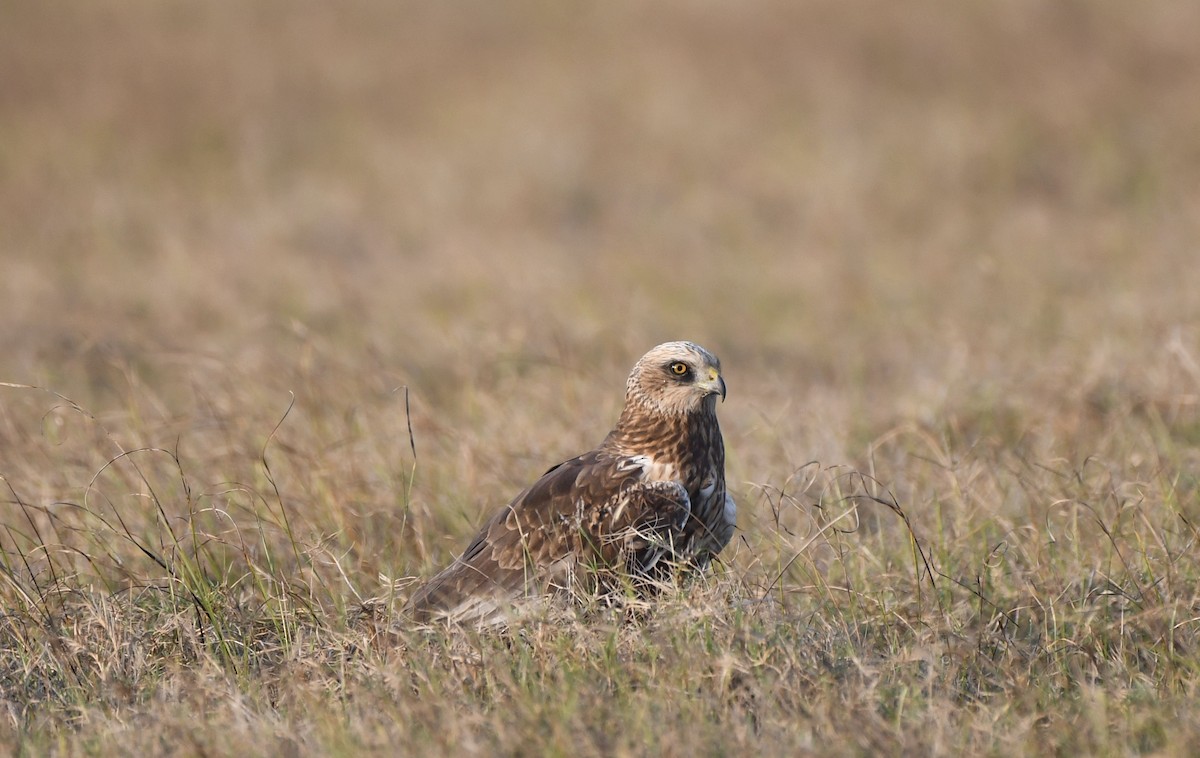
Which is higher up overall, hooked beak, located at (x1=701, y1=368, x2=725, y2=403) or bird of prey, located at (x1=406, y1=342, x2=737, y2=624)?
hooked beak, located at (x1=701, y1=368, x2=725, y2=403)

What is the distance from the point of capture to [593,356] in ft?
25.8

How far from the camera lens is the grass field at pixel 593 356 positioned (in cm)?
336

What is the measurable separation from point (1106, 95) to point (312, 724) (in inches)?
518

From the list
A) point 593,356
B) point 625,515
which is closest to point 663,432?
point 625,515

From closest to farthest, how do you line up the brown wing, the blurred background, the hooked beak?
the brown wing, the hooked beak, the blurred background

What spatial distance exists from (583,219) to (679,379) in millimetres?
8849

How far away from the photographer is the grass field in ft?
11.0

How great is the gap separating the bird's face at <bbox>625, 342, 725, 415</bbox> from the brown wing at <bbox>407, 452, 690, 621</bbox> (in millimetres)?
225

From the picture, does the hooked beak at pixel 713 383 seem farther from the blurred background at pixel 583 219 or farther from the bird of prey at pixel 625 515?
the blurred background at pixel 583 219

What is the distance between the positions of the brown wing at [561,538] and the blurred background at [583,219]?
798 millimetres

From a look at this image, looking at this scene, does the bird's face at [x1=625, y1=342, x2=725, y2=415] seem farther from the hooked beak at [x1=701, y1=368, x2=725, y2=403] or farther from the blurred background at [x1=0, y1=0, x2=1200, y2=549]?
the blurred background at [x1=0, y1=0, x2=1200, y2=549]

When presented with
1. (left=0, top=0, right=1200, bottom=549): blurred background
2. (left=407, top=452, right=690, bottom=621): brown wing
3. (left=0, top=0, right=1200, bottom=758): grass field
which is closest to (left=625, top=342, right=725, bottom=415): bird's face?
(left=407, top=452, right=690, bottom=621): brown wing

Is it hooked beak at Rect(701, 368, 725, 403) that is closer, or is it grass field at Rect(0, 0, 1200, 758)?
grass field at Rect(0, 0, 1200, 758)

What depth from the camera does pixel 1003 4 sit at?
16.1 m
